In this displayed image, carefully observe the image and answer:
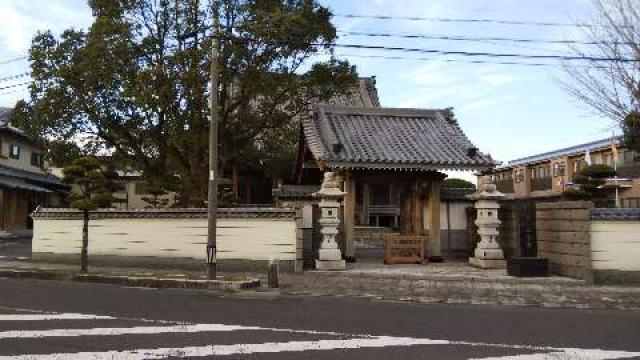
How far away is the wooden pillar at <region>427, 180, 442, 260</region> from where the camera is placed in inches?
763

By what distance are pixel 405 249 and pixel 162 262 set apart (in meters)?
7.30

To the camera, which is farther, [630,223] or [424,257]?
[424,257]

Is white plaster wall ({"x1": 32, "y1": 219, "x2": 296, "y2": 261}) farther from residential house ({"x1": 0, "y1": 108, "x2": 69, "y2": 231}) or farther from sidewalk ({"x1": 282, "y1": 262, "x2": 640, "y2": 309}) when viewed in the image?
residential house ({"x1": 0, "y1": 108, "x2": 69, "y2": 231})

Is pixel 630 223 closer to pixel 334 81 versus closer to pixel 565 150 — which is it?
pixel 334 81

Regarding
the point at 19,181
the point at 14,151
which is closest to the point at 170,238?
the point at 19,181

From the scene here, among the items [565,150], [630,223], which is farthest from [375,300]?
[565,150]

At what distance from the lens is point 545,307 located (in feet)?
39.0

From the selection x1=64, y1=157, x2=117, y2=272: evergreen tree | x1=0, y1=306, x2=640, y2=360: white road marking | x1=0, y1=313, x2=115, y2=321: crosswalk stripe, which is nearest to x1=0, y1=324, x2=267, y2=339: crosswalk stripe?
x1=0, y1=306, x2=640, y2=360: white road marking

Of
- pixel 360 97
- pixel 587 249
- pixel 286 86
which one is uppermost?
pixel 360 97

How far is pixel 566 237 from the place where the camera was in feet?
52.3

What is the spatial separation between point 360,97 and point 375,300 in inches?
1069

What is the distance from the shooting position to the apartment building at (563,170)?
36906mm

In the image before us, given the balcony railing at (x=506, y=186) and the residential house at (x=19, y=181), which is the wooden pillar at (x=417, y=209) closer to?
the residential house at (x=19, y=181)

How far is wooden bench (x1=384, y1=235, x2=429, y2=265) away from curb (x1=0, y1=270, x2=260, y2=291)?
546cm
